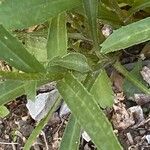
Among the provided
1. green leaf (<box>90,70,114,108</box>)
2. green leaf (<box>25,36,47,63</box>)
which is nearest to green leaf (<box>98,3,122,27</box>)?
green leaf (<box>90,70,114,108</box>)

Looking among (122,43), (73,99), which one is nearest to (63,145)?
(73,99)

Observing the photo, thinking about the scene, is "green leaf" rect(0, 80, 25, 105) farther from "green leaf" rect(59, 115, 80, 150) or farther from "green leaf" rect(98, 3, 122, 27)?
"green leaf" rect(98, 3, 122, 27)

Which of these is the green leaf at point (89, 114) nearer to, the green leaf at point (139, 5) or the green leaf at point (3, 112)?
the green leaf at point (139, 5)

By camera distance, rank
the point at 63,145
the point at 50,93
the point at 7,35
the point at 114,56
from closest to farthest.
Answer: the point at 7,35, the point at 63,145, the point at 114,56, the point at 50,93

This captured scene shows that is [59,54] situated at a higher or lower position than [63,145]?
higher

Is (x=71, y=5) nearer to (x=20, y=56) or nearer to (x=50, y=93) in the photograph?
(x=20, y=56)

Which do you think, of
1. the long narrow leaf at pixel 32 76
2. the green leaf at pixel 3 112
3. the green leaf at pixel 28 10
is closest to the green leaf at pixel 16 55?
the long narrow leaf at pixel 32 76

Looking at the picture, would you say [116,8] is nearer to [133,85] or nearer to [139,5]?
[139,5]
